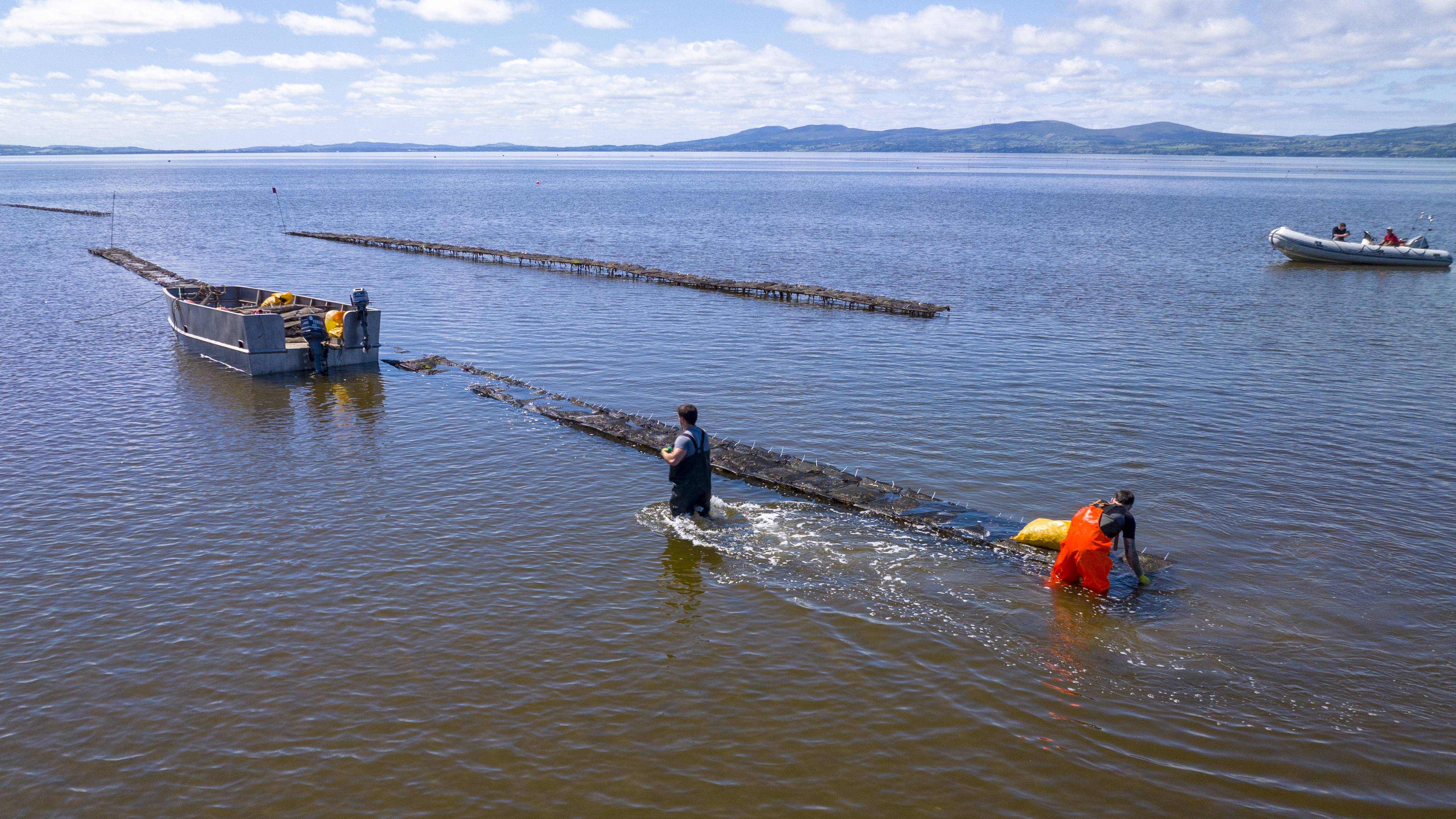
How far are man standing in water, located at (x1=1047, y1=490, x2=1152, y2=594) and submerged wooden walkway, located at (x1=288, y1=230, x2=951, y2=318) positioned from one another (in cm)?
2220

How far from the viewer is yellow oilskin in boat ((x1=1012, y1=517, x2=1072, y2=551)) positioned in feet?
42.0

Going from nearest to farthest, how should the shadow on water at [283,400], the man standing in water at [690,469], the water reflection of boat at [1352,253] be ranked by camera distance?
1. the man standing in water at [690,469]
2. the shadow on water at [283,400]
3. the water reflection of boat at [1352,253]

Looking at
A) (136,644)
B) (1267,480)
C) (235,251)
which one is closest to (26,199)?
(235,251)

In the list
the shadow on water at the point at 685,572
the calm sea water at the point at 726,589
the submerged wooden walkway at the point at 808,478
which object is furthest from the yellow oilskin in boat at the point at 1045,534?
the shadow on water at the point at 685,572

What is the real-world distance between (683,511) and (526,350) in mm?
15352

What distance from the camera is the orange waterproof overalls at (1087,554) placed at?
1140 centimetres

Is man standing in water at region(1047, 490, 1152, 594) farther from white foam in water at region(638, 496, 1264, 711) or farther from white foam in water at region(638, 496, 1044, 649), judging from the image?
white foam in water at region(638, 496, 1044, 649)

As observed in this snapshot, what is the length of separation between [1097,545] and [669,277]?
109ft

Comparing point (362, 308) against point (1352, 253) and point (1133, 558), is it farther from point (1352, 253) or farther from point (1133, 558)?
point (1352, 253)

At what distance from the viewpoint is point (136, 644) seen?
33.2 ft

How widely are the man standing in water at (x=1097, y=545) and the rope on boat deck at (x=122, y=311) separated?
114 feet

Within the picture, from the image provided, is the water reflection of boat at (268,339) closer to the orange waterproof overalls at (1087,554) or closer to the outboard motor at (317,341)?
the outboard motor at (317,341)

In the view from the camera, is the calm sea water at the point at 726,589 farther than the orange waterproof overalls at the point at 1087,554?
No

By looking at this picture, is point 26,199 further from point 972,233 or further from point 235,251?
point 972,233
